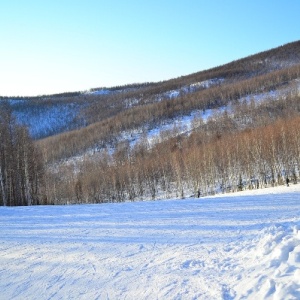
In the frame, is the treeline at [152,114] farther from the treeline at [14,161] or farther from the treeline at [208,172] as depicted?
the treeline at [14,161]

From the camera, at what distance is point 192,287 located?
507cm

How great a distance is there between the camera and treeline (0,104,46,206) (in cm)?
2723

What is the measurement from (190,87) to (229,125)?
89419mm

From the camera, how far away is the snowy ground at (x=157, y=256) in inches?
198

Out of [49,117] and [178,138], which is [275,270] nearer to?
[178,138]

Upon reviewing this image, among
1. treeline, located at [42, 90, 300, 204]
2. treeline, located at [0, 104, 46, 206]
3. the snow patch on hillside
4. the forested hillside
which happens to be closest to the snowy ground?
treeline, located at [0, 104, 46, 206]

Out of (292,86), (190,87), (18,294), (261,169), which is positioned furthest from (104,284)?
(190,87)

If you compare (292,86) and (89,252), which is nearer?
(89,252)

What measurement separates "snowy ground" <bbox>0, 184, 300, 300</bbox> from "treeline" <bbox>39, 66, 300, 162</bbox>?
323ft

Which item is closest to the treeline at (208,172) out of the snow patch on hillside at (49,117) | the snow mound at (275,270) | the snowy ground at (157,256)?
the snowy ground at (157,256)

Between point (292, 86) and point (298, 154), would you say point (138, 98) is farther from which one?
point (298, 154)

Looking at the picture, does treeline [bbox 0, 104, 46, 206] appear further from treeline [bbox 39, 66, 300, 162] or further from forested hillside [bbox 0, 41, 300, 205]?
treeline [bbox 39, 66, 300, 162]

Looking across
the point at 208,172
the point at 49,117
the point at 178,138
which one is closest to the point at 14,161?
the point at 208,172

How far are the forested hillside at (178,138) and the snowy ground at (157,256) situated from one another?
60.7 feet
